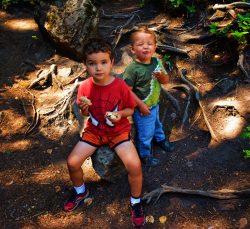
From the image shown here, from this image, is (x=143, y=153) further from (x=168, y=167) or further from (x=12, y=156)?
(x=12, y=156)

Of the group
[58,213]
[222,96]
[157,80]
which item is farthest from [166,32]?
[58,213]

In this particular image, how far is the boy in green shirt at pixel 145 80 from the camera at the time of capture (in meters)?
4.35

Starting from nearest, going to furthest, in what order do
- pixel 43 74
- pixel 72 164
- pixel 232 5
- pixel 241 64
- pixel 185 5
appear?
1. pixel 72 164
2. pixel 241 64
3. pixel 232 5
4. pixel 43 74
5. pixel 185 5

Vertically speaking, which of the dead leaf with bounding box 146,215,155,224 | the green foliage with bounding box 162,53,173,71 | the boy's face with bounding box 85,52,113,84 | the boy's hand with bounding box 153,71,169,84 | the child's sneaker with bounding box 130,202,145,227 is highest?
the boy's face with bounding box 85,52,113,84

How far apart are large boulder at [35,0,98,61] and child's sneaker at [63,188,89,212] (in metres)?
3.68

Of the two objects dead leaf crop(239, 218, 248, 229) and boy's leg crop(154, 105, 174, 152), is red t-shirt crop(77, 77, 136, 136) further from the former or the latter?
dead leaf crop(239, 218, 248, 229)

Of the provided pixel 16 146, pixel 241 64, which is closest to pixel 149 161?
pixel 16 146

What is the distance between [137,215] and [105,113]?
144 cm

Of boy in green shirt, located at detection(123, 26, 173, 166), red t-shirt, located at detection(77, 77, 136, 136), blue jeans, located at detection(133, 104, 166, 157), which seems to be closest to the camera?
red t-shirt, located at detection(77, 77, 136, 136)

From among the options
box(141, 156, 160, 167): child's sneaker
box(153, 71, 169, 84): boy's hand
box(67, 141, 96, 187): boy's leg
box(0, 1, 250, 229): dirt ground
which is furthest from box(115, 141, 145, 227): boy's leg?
box(153, 71, 169, 84): boy's hand

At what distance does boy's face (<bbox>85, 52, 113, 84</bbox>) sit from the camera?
13.1 feet

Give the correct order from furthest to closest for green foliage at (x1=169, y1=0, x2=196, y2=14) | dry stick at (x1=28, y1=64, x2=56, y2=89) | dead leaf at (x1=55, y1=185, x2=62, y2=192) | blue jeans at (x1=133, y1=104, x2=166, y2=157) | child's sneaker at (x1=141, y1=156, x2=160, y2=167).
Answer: green foliage at (x1=169, y1=0, x2=196, y2=14) → dry stick at (x1=28, y1=64, x2=56, y2=89) → child's sneaker at (x1=141, y1=156, x2=160, y2=167) → dead leaf at (x1=55, y1=185, x2=62, y2=192) → blue jeans at (x1=133, y1=104, x2=166, y2=157)

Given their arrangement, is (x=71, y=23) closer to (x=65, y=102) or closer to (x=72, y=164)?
(x=65, y=102)

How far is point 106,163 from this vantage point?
4.79 m
